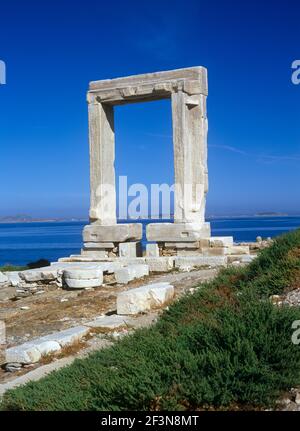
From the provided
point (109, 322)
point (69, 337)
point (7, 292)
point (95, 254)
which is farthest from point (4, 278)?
point (69, 337)

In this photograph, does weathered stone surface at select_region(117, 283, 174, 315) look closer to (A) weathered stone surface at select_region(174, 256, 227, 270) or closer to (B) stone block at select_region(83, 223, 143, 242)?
(A) weathered stone surface at select_region(174, 256, 227, 270)

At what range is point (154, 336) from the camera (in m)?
6.21

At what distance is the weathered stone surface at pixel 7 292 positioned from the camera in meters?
13.6

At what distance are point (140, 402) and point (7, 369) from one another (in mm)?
3592

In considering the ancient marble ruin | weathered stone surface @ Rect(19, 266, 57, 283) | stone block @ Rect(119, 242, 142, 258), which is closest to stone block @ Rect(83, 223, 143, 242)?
the ancient marble ruin

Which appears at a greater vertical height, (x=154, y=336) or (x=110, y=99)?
(x=110, y=99)

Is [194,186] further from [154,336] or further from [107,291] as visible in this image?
[154,336]

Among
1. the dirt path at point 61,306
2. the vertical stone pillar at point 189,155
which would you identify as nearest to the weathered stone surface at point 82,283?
the dirt path at point 61,306

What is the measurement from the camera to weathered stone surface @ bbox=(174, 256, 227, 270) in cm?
1422

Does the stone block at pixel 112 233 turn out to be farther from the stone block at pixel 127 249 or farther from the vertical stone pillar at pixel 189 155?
the vertical stone pillar at pixel 189 155

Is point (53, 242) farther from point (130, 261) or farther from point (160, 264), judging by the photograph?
point (160, 264)
